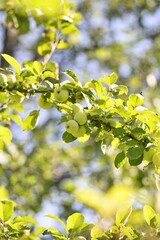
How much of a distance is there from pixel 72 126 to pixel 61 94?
0.34ft

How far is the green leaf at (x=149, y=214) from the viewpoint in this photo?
1.20m

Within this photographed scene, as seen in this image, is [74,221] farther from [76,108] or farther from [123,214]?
[76,108]

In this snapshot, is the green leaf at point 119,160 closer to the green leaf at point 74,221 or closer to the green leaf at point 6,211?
the green leaf at point 74,221

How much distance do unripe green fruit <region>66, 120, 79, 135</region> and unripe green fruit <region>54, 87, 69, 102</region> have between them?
72mm

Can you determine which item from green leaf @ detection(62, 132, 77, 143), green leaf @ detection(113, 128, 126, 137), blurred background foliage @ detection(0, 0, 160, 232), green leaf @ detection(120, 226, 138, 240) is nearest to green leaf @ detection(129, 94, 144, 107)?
green leaf @ detection(113, 128, 126, 137)

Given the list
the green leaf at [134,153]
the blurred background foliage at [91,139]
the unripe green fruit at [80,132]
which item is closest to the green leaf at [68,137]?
the unripe green fruit at [80,132]

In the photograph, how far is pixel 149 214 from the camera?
1201 mm

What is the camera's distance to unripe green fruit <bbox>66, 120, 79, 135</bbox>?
1218 millimetres

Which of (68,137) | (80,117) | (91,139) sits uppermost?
(80,117)

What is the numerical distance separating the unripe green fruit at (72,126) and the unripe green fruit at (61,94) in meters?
0.07

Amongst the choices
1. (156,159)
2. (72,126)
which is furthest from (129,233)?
(72,126)

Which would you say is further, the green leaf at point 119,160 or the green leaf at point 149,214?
the green leaf at point 119,160

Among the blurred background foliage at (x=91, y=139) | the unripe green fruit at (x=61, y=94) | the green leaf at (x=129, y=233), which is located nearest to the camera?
the green leaf at (x=129, y=233)

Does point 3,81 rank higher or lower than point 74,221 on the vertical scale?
Result: higher
